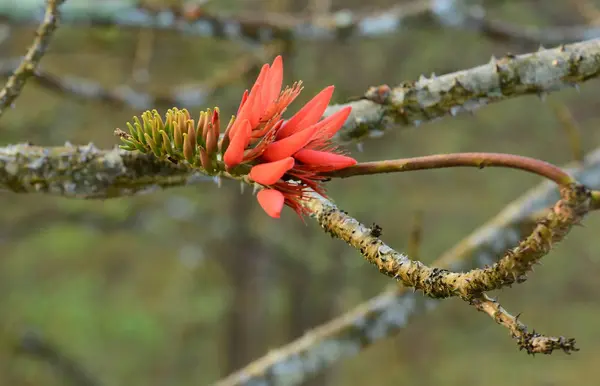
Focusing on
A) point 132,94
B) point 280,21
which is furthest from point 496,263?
point 132,94

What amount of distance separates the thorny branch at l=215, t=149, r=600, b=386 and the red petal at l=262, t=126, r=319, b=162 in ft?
2.46

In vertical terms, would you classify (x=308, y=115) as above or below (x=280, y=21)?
below

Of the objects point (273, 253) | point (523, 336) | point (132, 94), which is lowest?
point (523, 336)

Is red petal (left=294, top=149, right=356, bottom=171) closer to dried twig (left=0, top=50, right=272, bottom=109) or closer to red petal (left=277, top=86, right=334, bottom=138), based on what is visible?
red petal (left=277, top=86, right=334, bottom=138)

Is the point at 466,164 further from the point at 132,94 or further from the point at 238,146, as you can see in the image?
the point at 132,94

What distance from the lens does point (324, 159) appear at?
1.46 ft

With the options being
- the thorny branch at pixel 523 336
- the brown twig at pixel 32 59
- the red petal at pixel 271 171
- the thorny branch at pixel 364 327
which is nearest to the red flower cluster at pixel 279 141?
the red petal at pixel 271 171

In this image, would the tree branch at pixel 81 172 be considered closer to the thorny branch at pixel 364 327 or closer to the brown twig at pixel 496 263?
the brown twig at pixel 496 263

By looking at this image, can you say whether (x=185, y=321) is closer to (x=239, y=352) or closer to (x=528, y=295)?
(x=239, y=352)

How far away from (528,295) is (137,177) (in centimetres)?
492

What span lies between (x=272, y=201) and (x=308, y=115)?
82 mm

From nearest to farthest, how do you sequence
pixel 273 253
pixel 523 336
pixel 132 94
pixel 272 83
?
pixel 523 336 → pixel 272 83 → pixel 132 94 → pixel 273 253

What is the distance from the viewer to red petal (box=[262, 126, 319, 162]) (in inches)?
17.0

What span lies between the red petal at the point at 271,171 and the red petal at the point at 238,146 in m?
0.02
